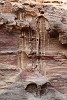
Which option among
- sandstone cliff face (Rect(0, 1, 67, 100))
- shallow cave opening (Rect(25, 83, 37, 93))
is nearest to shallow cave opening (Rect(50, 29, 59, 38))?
sandstone cliff face (Rect(0, 1, 67, 100))

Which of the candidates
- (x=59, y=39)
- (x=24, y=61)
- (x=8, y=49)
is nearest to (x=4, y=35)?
(x=8, y=49)

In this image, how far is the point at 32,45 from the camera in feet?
29.1

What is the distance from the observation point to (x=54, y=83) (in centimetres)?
870

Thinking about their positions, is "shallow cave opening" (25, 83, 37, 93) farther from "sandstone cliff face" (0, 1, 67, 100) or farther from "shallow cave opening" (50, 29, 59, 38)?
"shallow cave opening" (50, 29, 59, 38)

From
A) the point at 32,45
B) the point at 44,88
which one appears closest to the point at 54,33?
the point at 32,45

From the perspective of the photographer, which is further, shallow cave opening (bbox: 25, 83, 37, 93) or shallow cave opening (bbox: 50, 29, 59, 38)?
shallow cave opening (bbox: 50, 29, 59, 38)

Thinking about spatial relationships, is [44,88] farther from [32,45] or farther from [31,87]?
[32,45]

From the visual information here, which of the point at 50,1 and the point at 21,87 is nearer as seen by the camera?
the point at 21,87

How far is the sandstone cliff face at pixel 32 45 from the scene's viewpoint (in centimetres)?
861

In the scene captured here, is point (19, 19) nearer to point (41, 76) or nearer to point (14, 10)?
point (14, 10)

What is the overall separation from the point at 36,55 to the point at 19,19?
1.33m

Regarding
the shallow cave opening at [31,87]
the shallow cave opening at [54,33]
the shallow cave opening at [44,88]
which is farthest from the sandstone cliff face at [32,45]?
the shallow cave opening at [31,87]

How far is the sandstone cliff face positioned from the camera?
8609mm

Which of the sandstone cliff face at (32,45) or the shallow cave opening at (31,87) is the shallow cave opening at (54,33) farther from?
the shallow cave opening at (31,87)
